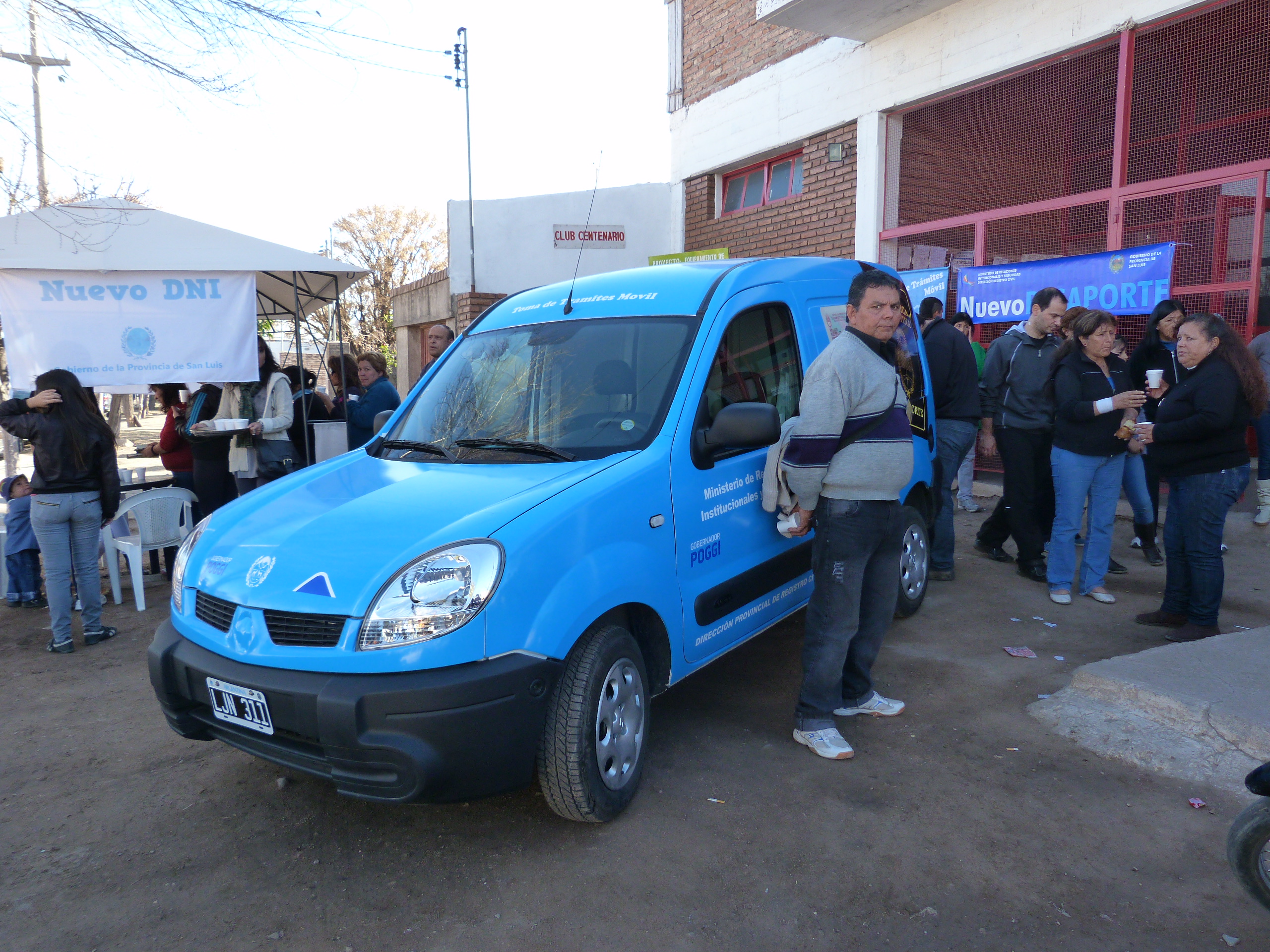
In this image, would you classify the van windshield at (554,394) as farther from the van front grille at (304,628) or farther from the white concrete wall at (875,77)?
the white concrete wall at (875,77)

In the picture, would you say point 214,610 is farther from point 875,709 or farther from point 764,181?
point 764,181

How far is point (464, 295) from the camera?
590 inches

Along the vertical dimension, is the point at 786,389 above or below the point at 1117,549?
above

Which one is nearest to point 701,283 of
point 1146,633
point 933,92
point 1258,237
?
point 1146,633

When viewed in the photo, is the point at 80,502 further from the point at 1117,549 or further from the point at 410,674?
the point at 1117,549

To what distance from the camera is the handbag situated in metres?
6.74

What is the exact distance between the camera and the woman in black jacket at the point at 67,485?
505cm

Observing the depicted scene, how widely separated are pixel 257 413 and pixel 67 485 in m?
1.84

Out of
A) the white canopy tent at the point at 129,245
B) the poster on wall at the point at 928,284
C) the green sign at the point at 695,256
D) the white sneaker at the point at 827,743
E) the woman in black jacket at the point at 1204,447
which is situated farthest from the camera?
the green sign at the point at 695,256

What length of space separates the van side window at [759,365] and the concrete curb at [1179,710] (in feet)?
6.06

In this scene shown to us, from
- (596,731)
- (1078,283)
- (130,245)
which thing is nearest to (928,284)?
(1078,283)

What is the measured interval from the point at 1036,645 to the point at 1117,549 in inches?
112

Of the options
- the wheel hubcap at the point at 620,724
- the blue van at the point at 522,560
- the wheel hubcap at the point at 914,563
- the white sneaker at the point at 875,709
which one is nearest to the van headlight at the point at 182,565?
the blue van at the point at 522,560

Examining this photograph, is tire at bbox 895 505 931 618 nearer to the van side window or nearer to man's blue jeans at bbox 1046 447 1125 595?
man's blue jeans at bbox 1046 447 1125 595
